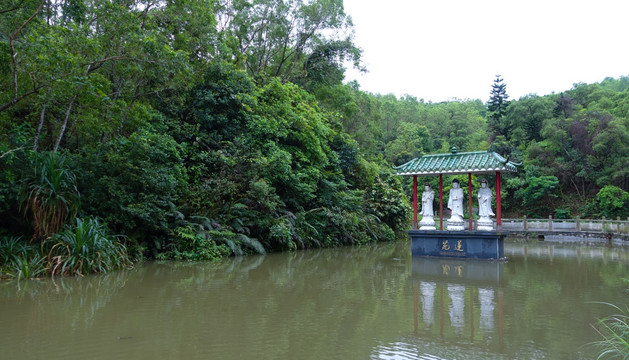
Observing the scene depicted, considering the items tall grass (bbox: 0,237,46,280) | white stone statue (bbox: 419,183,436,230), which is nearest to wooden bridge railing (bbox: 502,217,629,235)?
white stone statue (bbox: 419,183,436,230)

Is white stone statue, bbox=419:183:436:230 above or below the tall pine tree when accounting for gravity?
below

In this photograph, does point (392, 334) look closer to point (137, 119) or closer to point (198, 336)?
point (198, 336)

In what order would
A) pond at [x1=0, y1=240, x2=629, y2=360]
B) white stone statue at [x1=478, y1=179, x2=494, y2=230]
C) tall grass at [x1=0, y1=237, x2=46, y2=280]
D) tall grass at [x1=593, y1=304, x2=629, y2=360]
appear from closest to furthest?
tall grass at [x1=593, y1=304, x2=629, y2=360], pond at [x1=0, y1=240, x2=629, y2=360], tall grass at [x1=0, y1=237, x2=46, y2=280], white stone statue at [x1=478, y1=179, x2=494, y2=230]

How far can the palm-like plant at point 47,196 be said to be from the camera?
906 cm

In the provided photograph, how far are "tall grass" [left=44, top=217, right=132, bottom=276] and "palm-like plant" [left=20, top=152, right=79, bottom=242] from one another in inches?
10.4

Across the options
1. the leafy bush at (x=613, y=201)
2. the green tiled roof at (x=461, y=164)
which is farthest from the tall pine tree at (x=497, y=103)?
the green tiled roof at (x=461, y=164)

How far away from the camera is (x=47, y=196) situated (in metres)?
9.17

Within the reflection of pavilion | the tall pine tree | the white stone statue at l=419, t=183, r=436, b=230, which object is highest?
the tall pine tree

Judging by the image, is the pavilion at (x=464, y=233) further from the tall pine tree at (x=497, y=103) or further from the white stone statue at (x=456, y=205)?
the tall pine tree at (x=497, y=103)

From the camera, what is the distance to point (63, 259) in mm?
8875

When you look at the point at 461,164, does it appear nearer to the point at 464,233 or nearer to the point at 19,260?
the point at 464,233

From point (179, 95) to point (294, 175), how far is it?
169 inches

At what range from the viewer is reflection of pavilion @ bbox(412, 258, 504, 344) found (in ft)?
17.6

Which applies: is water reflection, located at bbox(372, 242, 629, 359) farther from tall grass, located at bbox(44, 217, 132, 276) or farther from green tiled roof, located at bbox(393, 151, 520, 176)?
tall grass, located at bbox(44, 217, 132, 276)
